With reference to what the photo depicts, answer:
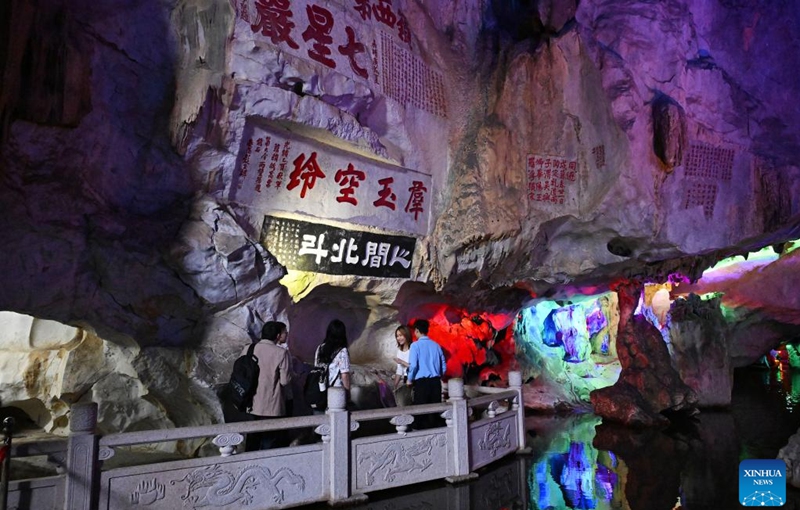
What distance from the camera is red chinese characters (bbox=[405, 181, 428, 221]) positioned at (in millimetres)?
8305

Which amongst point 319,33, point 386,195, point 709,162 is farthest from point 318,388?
point 709,162

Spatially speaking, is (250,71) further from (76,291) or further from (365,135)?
(76,291)

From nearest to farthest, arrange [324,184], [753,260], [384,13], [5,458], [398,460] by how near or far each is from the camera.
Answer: [5,458] < [398,460] < [324,184] < [384,13] < [753,260]

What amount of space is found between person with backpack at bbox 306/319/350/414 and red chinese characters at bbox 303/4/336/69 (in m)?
3.53

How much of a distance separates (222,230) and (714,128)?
8878 millimetres

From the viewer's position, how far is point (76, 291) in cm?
576

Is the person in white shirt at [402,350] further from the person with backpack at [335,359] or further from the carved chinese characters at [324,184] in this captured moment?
the carved chinese characters at [324,184]

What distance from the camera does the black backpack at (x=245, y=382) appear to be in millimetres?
4891

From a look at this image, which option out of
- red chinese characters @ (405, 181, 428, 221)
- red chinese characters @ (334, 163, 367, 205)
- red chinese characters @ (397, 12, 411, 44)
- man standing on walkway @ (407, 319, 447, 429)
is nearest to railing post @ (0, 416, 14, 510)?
man standing on walkway @ (407, 319, 447, 429)

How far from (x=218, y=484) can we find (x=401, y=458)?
171cm

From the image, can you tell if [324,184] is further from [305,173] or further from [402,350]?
[402,350]

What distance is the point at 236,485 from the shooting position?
423cm

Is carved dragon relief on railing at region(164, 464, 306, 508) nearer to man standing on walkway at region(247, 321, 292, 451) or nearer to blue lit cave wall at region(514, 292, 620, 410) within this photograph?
man standing on walkway at region(247, 321, 292, 451)

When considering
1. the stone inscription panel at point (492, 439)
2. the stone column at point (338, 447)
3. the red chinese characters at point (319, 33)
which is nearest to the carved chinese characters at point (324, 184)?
the red chinese characters at point (319, 33)
